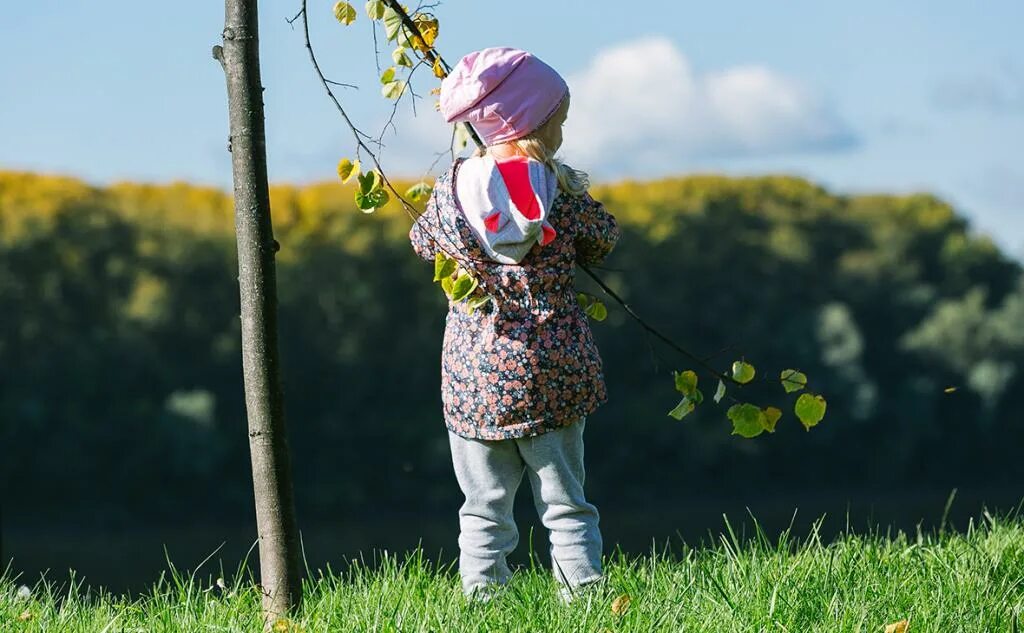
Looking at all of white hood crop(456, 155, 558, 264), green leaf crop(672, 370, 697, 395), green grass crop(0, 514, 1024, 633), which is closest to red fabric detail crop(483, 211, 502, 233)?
white hood crop(456, 155, 558, 264)

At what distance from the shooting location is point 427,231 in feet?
9.45

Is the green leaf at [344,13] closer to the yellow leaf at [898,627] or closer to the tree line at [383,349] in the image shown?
the yellow leaf at [898,627]

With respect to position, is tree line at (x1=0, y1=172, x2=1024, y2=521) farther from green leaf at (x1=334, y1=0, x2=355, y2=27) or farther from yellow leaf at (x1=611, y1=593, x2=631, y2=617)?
yellow leaf at (x1=611, y1=593, x2=631, y2=617)

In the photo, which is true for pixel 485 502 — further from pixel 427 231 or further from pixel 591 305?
pixel 427 231

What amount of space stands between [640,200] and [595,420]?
11.4 ft

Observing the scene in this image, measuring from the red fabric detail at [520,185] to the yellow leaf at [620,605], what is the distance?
787 millimetres

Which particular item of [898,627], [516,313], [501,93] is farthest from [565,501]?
[501,93]

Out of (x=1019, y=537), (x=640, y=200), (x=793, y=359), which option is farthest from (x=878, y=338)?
(x=1019, y=537)

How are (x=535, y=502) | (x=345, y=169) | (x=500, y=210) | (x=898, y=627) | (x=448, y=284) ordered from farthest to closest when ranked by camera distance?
(x=535, y=502)
(x=500, y=210)
(x=345, y=169)
(x=448, y=284)
(x=898, y=627)

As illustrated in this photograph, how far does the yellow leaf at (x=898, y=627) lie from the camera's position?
7.97 feet

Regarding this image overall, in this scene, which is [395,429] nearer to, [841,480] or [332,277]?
[332,277]

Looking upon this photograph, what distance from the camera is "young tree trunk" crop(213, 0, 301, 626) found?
271cm

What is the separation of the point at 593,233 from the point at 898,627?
1016mm

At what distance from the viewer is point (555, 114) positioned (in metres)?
2.89
